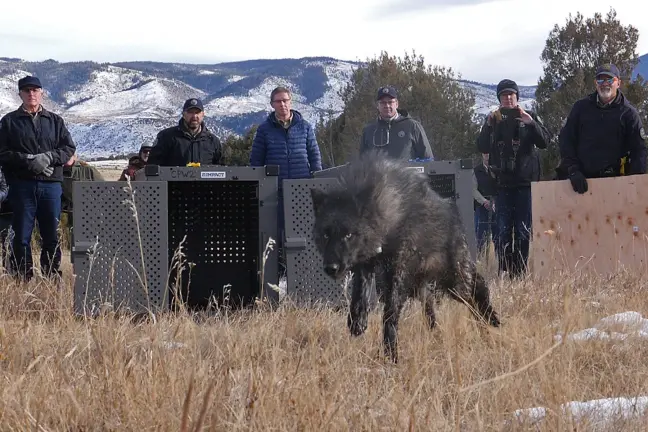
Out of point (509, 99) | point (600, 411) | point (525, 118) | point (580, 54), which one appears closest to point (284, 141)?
point (509, 99)

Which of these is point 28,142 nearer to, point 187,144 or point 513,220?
point 187,144

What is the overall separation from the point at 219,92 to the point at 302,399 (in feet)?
475

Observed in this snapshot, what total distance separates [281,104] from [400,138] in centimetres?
113

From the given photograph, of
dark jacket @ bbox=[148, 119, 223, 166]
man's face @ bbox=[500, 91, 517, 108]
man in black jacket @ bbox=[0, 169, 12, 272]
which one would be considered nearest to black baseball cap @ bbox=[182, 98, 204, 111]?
dark jacket @ bbox=[148, 119, 223, 166]

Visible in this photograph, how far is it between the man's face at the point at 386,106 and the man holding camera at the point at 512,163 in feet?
4.31

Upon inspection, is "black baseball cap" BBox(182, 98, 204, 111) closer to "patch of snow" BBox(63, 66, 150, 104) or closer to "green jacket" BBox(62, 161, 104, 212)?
"green jacket" BBox(62, 161, 104, 212)

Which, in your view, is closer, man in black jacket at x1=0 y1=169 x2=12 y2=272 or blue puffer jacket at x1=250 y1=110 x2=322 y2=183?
blue puffer jacket at x1=250 y1=110 x2=322 y2=183

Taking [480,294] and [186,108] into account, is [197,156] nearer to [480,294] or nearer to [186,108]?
[186,108]

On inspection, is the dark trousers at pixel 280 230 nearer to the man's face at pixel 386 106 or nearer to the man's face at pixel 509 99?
the man's face at pixel 386 106

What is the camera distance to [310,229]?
19.2 feet

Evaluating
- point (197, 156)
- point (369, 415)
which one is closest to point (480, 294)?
point (369, 415)

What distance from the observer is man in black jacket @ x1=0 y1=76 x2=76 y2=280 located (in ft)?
24.1

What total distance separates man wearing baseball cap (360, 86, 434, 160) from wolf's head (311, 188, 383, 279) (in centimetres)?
305

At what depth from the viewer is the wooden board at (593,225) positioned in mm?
6898
